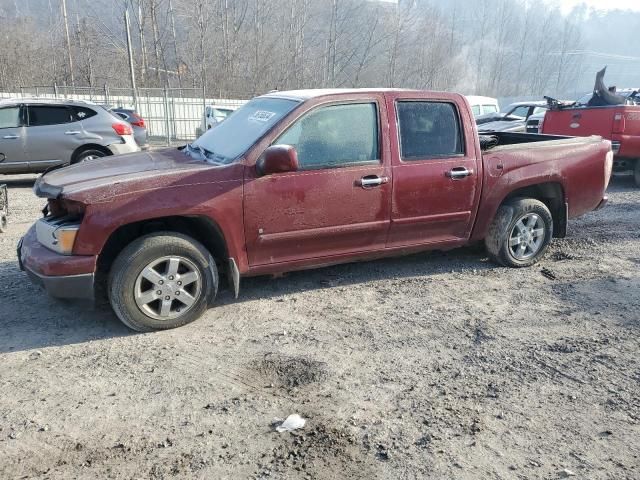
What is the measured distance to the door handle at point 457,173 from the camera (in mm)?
4793

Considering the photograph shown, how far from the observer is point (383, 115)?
455cm

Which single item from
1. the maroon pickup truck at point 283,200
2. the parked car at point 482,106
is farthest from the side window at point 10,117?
the parked car at point 482,106

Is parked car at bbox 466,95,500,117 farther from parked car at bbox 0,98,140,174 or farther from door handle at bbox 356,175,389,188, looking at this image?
door handle at bbox 356,175,389,188

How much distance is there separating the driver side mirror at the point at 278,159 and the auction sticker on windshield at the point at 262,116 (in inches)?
20.7

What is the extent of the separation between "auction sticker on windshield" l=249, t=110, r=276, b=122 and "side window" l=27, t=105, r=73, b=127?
663cm

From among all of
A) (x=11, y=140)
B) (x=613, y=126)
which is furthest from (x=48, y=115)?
(x=613, y=126)

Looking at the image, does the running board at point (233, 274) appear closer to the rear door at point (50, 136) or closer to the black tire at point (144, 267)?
the black tire at point (144, 267)

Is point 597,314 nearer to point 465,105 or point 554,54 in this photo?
point 465,105

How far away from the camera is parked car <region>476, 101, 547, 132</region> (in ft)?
47.0

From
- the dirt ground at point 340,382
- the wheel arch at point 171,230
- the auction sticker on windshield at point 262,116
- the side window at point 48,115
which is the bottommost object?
the dirt ground at point 340,382

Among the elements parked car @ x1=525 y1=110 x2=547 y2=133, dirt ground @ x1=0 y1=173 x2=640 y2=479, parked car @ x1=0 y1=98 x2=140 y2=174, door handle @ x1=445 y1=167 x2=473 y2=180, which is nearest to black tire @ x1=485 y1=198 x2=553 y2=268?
dirt ground @ x1=0 y1=173 x2=640 y2=479

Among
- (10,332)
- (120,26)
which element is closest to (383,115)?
(10,332)

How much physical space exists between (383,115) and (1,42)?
35.0m

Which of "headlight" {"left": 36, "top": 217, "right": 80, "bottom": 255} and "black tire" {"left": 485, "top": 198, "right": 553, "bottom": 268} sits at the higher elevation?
"headlight" {"left": 36, "top": 217, "right": 80, "bottom": 255}
